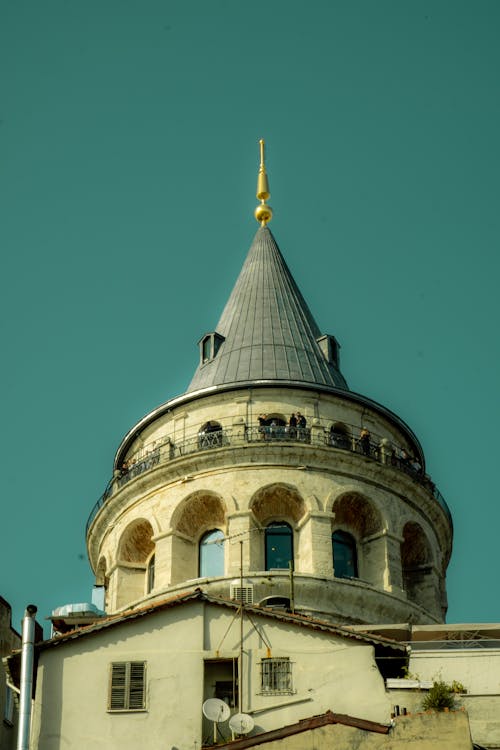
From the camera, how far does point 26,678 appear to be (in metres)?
33.1

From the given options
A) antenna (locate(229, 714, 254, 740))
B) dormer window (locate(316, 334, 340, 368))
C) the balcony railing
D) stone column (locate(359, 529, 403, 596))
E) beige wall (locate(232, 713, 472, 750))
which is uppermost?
dormer window (locate(316, 334, 340, 368))

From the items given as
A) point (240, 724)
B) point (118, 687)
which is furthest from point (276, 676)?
point (118, 687)

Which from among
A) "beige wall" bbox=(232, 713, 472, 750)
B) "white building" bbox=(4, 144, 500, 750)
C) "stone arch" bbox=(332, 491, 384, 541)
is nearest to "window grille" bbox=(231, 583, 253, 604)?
"white building" bbox=(4, 144, 500, 750)

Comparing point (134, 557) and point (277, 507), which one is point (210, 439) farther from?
point (134, 557)

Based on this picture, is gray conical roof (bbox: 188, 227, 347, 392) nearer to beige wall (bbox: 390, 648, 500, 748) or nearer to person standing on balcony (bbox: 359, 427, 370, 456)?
person standing on balcony (bbox: 359, 427, 370, 456)

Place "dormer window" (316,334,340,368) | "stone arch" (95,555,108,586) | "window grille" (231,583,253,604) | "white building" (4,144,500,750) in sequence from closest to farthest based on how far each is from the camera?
1. "window grille" (231,583,253,604)
2. "white building" (4,144,500,750)
3. "stone arch" (95,555,108,586)
4. "dormer window" (316,334,340,368)

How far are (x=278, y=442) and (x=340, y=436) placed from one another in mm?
2379

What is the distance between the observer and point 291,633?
34281 millimetres

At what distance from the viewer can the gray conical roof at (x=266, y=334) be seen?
5375 centimetres

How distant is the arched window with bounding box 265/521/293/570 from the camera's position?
49094mm

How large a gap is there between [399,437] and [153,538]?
9500 millimetres

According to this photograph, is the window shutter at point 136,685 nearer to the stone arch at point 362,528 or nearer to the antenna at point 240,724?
the antenna at point 240,724

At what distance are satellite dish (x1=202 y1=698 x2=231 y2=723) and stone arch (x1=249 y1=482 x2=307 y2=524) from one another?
17.0 metres

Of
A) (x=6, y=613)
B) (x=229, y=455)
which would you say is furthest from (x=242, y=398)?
(x=6, y=613)
